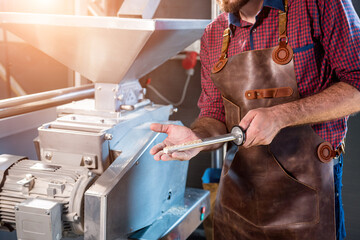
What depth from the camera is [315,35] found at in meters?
1.14

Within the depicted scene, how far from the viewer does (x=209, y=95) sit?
1457 mm

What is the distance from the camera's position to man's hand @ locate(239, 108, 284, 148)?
97 cm

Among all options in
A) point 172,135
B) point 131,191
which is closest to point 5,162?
point 131,191

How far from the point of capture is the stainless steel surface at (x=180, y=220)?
4.38 ft

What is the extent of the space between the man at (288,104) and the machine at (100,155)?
18cm

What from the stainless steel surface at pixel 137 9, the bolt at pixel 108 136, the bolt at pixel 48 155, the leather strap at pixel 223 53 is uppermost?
the stainless steel surface at pixel 137 9

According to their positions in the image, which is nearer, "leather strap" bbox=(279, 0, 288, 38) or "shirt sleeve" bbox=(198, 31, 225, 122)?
"leather strap" bbox=(279, 0, 288, 38)

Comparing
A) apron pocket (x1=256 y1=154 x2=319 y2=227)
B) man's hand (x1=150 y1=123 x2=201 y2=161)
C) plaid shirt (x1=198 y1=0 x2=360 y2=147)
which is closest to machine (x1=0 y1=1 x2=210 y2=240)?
man's hand (x1=150 y1=123 x2=201 y2=161)

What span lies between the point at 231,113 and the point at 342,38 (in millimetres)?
415

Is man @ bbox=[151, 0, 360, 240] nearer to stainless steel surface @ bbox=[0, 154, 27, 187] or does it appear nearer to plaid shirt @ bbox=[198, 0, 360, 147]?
plaid shirt @ bbox=[198, 0, 360, 147]

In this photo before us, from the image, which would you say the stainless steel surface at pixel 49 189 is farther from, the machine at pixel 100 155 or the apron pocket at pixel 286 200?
the apron pocket at pixel 286 200

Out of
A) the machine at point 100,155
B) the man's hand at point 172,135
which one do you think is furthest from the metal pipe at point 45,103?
the man's hand at point 172,135

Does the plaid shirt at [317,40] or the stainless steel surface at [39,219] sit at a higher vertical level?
the plaid shirt at [317,40]

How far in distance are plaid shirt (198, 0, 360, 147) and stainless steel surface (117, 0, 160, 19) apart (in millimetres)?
272
